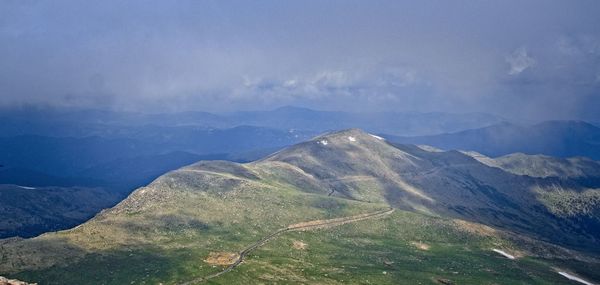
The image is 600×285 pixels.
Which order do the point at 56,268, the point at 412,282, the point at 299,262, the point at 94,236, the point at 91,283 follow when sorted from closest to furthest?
the point at 91,283, the point at 56,268, the point at 412,282, the point at 299,262, the point at 94,236

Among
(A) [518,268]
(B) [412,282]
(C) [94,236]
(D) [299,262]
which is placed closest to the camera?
(B) [412,282]

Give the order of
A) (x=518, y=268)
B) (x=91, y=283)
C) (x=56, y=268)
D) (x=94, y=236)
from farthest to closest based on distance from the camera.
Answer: (x=518, y=268), (x=94, y=236), (x=56, y=268), (x=91, y=283)

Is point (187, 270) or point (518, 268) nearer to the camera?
point (187, 270)

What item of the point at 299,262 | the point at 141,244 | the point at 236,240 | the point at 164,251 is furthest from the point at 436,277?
the point at 141,244

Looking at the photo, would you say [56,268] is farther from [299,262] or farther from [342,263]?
[342,263]

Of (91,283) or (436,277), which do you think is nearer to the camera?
(91,283)

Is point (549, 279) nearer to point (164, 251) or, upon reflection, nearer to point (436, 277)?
point (436, 277)

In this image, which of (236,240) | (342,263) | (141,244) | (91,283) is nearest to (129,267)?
(91,283)

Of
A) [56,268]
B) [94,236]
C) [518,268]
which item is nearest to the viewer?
[56,268]
